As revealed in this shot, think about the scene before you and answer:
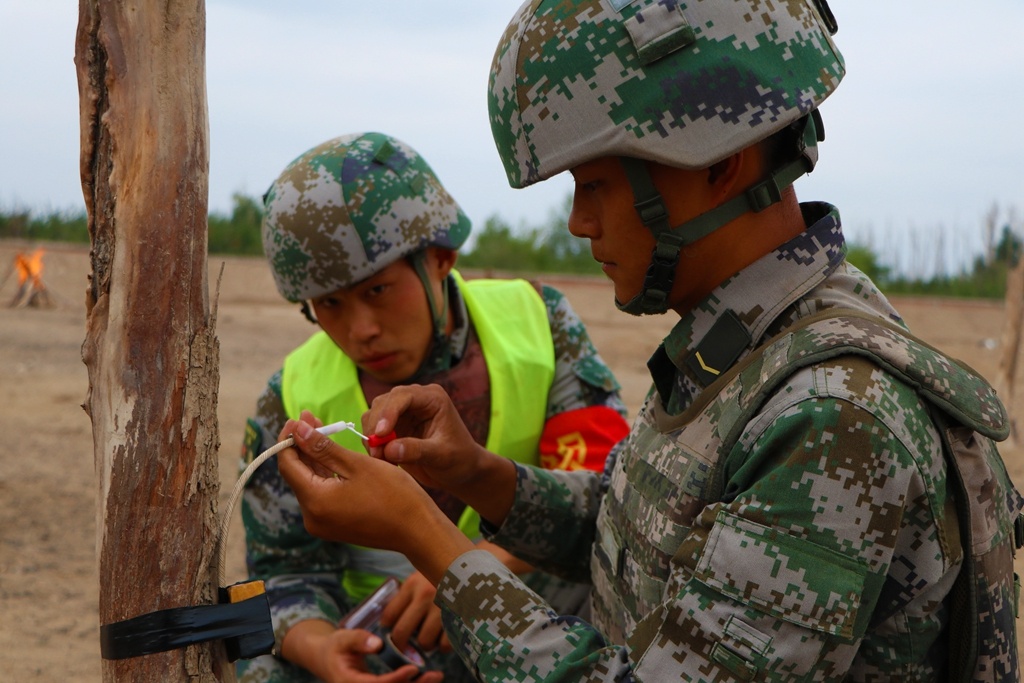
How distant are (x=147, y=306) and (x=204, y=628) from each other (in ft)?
2.09

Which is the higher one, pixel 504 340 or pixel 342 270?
pixel 342 270

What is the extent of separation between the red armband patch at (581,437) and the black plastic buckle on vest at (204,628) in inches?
56.5

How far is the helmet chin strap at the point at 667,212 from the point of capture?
204 cm

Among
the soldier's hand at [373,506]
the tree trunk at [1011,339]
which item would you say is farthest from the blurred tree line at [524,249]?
the soldier's hand at [373,506]

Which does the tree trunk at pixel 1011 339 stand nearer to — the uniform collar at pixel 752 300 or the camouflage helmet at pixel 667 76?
the uniform collar at pixel 752 300

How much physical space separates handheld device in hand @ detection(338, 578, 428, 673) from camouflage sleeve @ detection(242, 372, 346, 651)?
0.44 ft

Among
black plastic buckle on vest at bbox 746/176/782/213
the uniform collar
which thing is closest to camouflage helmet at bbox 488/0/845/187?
black plastic buckle on vest at bbox 746/176/782/213

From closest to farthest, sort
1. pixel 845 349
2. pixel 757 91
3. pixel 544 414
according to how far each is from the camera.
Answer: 1. pixel 845 349
2. pixel 757 91
3. pixel 544 414

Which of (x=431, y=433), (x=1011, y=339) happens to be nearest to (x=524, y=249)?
(x=1011, y=339)

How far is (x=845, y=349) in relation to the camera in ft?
5.99

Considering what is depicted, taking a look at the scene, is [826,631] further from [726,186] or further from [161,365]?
[161,365]

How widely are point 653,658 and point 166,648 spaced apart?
0.95 m

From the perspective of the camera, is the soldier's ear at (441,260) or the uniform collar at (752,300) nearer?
the uniform collar at (752,300)

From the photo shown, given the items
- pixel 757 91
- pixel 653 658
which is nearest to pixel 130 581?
pixel 653 658
